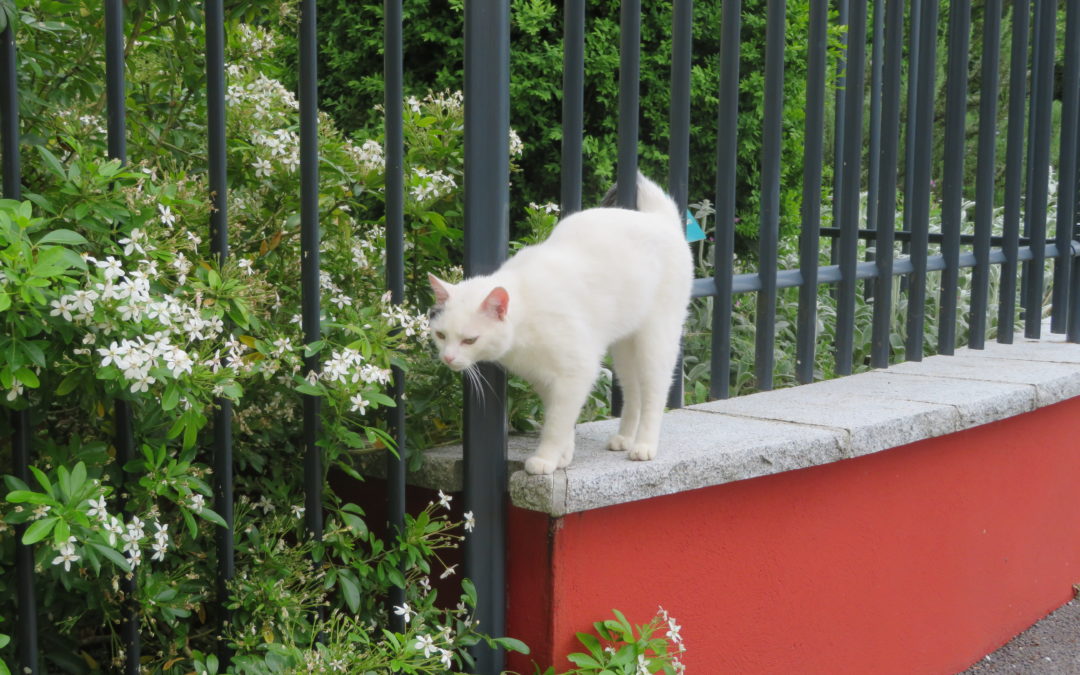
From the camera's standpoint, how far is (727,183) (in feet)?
10.4

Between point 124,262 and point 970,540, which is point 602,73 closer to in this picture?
point 970,540

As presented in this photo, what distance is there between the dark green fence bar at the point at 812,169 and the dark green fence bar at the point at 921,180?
603mm

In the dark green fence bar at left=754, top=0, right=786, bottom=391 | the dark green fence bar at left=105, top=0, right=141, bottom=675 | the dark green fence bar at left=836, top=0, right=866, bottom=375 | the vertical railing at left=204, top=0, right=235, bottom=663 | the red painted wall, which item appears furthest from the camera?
the dark green fence bar at left=836, top=0, right=866, bottom=375

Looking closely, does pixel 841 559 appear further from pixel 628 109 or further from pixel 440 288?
pixel 440 288

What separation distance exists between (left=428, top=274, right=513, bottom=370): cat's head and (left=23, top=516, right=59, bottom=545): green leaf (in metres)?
0.85

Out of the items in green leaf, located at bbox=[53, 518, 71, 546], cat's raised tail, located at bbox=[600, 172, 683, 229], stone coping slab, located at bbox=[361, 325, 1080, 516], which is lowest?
stone coping slab, located at bbox=[361, 325, 1080, 516]

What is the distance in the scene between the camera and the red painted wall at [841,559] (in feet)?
8.26

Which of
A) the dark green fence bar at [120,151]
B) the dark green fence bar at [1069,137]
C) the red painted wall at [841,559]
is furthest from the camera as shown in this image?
the dark green fence bar at [1069,137]

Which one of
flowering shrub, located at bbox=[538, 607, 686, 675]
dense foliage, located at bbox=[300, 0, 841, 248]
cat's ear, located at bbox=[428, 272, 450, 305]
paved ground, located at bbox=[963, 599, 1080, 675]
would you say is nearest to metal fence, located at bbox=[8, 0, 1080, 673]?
cat's ear, located at bbox=[428, 272, 450, 305]

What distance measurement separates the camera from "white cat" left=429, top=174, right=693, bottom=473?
2322 millimetres

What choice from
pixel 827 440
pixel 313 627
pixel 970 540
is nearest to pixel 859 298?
pixel 970 540

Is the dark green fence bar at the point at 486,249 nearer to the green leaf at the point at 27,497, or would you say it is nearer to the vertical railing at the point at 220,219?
the vertical railing at the point at 220,219

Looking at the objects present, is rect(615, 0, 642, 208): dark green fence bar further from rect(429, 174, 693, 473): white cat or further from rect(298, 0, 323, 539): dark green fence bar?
rect(298, 0, 323, 539): dark green fence bar

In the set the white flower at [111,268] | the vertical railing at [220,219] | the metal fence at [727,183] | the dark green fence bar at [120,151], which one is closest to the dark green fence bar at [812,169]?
the metal fence at [727,183]
